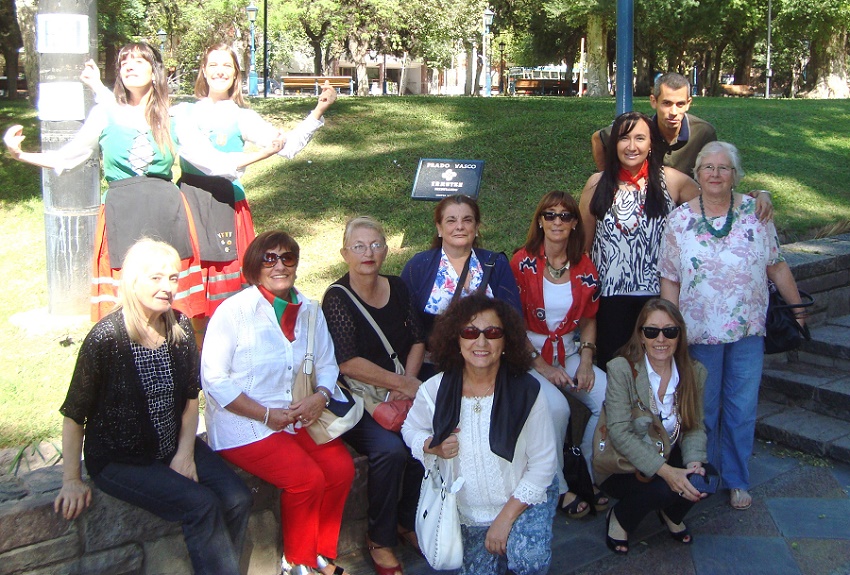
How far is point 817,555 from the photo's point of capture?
401 cm

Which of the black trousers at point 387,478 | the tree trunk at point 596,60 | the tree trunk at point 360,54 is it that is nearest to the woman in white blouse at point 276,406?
the black trousers at point 387,478

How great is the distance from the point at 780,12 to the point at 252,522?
113 ft

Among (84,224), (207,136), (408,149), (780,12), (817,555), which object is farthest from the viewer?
(780,12)

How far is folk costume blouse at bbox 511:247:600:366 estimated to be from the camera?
4.57 m

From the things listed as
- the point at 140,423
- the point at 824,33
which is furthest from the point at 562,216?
the point at 824,33

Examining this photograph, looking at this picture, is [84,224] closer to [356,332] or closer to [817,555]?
[356,332]

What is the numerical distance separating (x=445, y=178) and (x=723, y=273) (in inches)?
80.7

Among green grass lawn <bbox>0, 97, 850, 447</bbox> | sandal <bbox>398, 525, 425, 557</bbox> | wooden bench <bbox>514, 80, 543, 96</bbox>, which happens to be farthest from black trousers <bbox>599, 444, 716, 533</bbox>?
wooden bench <bbox>514, 80, 543, 96</bbox>

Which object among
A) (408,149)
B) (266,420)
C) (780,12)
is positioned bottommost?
(266,420)

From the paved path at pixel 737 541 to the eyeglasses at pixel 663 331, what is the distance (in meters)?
1.01

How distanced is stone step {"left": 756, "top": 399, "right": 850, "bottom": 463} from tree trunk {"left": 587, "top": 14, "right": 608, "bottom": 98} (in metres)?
24.5

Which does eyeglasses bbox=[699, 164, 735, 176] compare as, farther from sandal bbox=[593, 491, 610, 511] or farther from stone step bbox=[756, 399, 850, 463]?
stone step bbox=[756, 399, 850, 463]

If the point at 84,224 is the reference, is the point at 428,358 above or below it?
below

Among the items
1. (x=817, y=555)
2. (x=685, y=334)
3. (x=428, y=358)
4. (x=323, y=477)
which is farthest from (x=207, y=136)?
(x=817, y=555)
